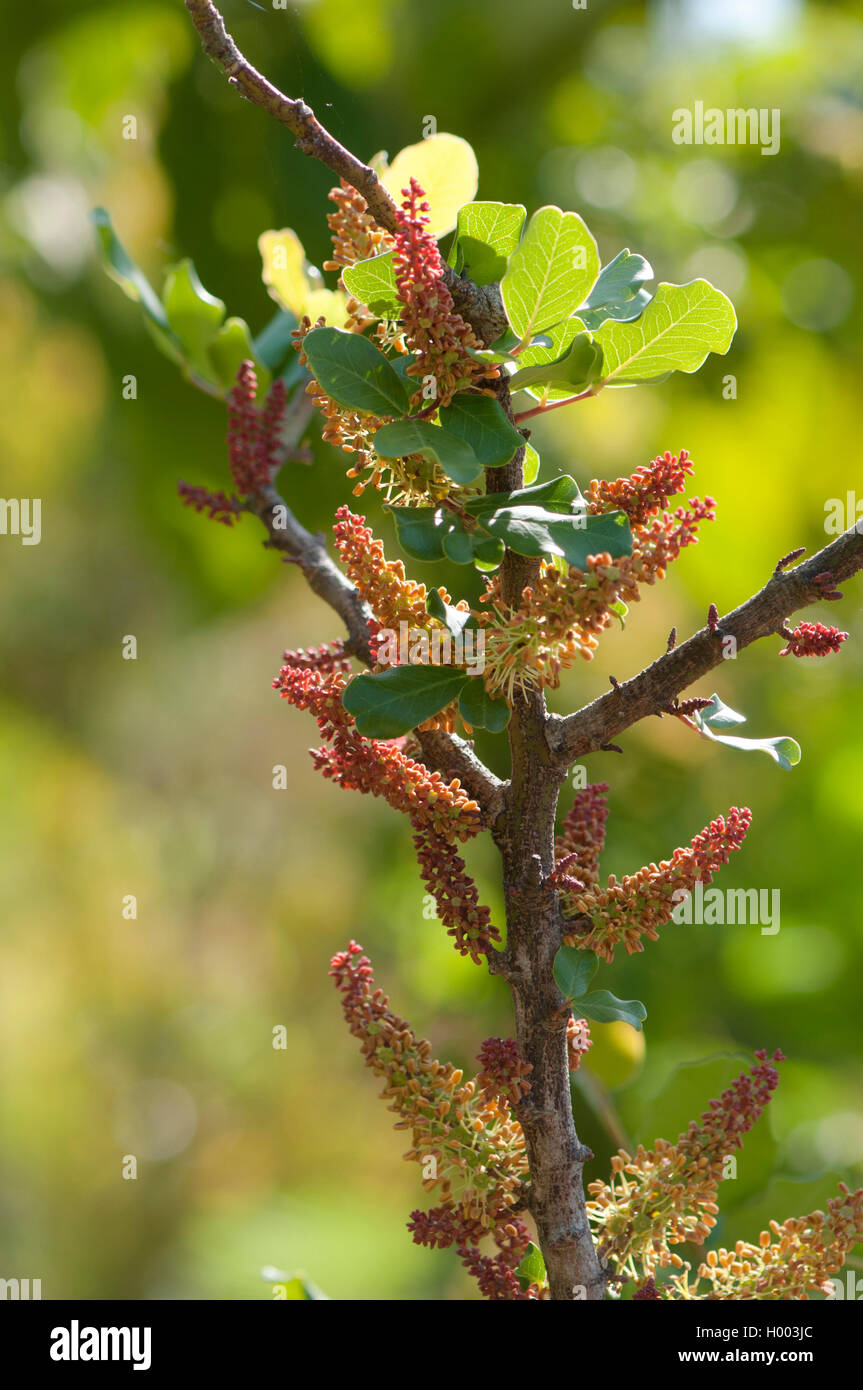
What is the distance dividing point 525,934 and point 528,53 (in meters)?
1.06

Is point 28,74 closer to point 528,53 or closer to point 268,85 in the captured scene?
point 528,53

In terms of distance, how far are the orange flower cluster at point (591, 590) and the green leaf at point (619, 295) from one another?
4 centimetres

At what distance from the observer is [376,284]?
21 centimetres

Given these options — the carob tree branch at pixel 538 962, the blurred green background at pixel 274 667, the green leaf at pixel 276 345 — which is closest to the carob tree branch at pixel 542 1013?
the carob tree branch at pixel 538 962

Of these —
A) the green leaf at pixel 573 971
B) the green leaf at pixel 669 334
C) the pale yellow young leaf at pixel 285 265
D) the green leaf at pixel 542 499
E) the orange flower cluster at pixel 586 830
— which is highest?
the pale yellow young leaf at pixel 285 265

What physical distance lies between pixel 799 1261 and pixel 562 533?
17 cm

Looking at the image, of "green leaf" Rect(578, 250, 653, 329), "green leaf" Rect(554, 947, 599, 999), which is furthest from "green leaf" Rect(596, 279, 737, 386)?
"green leaf" Rect(554, 947, 599, 999)

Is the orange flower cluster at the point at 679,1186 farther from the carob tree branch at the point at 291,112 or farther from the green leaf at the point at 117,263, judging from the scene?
the green leaf at the point at 117,263

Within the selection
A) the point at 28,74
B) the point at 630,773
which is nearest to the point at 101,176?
the point at 28,74

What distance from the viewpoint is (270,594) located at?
1309 millimetres

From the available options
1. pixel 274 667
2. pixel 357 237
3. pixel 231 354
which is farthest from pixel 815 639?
pixel 274 667

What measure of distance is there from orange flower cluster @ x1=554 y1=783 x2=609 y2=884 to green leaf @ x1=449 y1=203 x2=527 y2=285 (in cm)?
11

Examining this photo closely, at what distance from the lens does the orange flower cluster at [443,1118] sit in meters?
0.22
